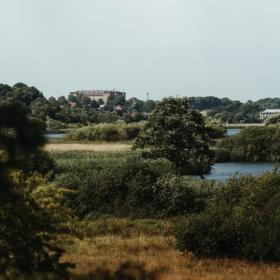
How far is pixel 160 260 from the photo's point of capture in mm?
15273

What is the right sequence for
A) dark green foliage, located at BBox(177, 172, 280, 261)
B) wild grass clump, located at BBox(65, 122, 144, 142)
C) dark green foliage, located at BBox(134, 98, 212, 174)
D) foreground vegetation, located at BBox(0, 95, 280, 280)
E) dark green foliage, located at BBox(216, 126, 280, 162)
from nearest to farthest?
foreground vegetation, located at BBox(0, 95, 280, 280) → dark green foliage, located at BBox(177, 172, 280, 261) → dark green foliage, located at BBox(134, 98, 212, 174) → dark green foliage, located at BBox(216, 126, 280, 162) → wild grass clump, located at BBox(65, 122, 144, 142)

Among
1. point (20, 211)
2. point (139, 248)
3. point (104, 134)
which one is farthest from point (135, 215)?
point (104, 134)

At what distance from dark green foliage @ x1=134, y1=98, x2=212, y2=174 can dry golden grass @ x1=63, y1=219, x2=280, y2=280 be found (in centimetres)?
1886

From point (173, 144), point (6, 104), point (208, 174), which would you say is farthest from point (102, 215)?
point (208, 174)

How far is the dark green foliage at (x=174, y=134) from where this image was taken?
37.3 meters

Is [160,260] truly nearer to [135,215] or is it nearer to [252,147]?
[135,215]

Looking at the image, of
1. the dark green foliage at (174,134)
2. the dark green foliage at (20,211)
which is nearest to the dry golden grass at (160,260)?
the dark green foliage at (20,211)

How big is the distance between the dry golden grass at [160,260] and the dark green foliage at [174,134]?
18859 millimetres

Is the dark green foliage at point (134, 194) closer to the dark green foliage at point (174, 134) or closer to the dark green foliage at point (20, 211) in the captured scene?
the dark green foliage at point (174, 134)

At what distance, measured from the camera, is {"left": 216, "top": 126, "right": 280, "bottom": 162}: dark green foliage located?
214ft

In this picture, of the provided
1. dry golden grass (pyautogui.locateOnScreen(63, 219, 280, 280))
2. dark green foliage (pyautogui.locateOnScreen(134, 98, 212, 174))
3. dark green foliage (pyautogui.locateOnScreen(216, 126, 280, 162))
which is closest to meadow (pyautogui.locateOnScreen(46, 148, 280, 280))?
dry golden grass (pyautogui.locateOnScreen(63, 219, 280, 280))

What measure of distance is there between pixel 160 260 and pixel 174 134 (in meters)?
22.3

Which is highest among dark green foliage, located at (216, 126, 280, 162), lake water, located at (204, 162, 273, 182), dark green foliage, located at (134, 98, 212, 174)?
dark green foliage, located at (134, 98, 212, 174)

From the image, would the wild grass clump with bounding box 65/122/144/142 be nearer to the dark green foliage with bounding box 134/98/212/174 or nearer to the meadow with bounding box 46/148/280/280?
the dark green foliage with bounding box 134/98/212/174
